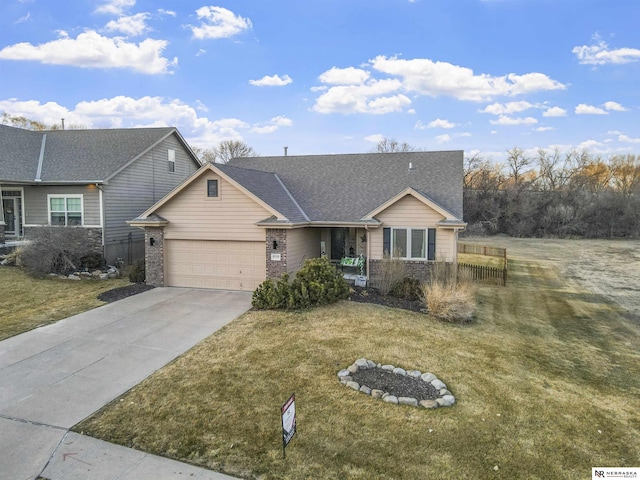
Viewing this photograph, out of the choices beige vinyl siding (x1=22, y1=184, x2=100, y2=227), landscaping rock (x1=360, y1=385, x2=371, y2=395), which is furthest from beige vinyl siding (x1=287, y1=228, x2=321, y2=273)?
beige vinyl siding (x1=22, y1=184, x2=100, y2=227)

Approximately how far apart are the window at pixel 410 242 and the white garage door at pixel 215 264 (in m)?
4.78

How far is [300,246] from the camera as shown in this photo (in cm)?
1579

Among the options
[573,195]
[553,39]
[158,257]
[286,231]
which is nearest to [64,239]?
[158,257]

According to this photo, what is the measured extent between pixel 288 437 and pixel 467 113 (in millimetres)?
28824

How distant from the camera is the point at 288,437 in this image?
509 centimetres

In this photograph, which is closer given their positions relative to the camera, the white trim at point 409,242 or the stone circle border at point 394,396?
the stone circle border at point 394,396

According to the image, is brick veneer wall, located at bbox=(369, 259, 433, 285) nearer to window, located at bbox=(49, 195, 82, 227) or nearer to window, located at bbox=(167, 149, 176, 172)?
window, located at bbox=(167, 149, 176, 172)

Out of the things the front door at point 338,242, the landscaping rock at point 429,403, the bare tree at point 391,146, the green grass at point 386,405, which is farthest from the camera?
the bare tree at point 391,146

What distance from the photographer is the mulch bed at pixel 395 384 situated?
23.8 ft

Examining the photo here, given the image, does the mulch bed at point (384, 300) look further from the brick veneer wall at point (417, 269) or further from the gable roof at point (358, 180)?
the gable roof at point (358, 180)

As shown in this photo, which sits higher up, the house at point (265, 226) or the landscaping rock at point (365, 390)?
the house at point (265, 226)

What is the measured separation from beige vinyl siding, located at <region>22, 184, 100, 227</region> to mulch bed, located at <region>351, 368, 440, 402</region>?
615 inches

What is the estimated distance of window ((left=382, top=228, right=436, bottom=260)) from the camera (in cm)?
1507

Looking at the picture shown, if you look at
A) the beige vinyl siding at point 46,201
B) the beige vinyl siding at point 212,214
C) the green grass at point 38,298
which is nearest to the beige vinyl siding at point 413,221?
the beige vinyl siding at point 212,214
